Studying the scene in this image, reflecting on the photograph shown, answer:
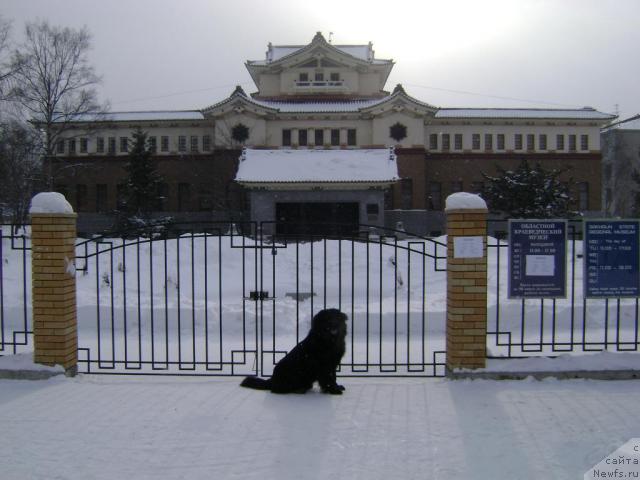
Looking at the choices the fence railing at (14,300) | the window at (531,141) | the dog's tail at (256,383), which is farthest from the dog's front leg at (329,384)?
the window at (531,141)

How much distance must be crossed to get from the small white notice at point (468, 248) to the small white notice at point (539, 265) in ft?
2.31

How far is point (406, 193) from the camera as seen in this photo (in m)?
35.9

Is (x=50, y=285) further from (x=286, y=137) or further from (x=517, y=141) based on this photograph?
(x=517, y=141)

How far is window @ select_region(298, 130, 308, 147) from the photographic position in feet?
115

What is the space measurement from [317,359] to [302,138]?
30.8 metres

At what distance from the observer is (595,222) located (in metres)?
6.04

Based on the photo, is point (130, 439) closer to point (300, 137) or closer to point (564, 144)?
point (300, 137)

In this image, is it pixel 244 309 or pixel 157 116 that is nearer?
pixel 244 309

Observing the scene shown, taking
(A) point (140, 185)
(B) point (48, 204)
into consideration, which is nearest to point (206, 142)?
(A) point (140, 185)

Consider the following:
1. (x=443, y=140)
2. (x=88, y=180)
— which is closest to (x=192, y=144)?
(x=88, y=180)

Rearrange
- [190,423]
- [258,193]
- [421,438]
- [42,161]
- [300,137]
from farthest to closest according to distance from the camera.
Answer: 1. [300,137]
2. [42,161]
3. [258,193]
4. [190,423]
5. [421,438]

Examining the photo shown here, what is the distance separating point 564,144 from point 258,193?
22.9 metres

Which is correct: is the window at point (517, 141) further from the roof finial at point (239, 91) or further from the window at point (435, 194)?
the roof finial at point (239, 91)

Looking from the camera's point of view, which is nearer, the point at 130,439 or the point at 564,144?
the point at 130,439
